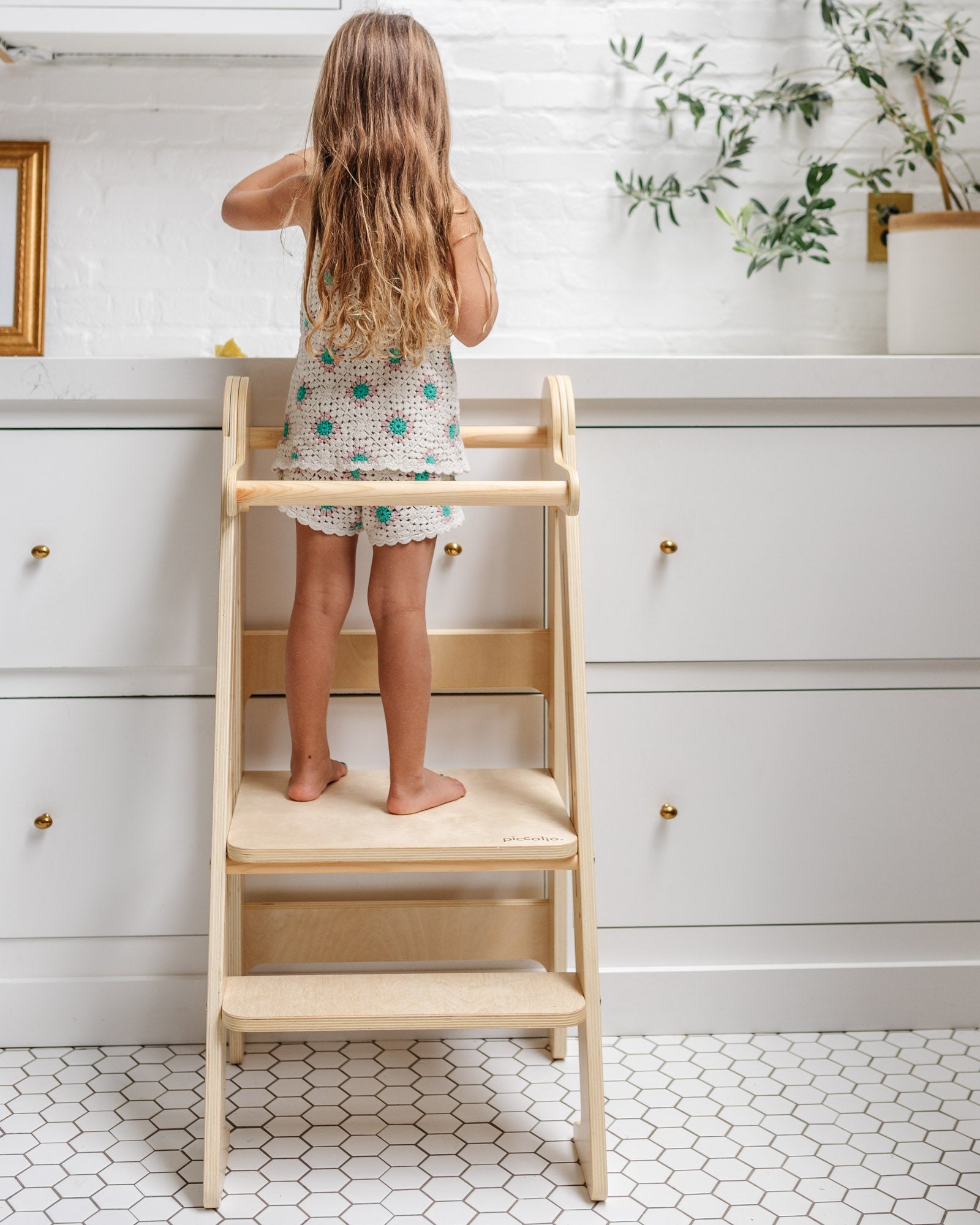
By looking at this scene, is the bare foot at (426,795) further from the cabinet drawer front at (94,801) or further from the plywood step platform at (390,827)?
the cabinet drawer front at (94,801)

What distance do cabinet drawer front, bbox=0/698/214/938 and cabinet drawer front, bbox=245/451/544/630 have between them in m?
0.17

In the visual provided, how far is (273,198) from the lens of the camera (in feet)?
3.89

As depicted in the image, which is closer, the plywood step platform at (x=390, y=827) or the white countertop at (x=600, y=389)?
the plywood step platform at (x=390, y=827)

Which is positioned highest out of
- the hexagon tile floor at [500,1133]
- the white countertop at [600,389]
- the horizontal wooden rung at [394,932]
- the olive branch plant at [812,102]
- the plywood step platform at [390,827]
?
the olive branch plant at [812,102]

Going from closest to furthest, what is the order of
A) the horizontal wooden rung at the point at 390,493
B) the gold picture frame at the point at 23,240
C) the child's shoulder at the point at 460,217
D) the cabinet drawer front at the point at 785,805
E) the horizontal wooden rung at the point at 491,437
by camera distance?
the horizontal wooden rung at the point at 390,493, the child's shoulder at the point at 460,217, the horizontal wooden rung at the point at 491,437, the cabinet drawer front at the point at 785,805, the gold picture frame at the point at 23,240

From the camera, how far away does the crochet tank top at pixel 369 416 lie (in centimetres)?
116

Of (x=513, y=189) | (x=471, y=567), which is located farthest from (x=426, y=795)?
(x=513, y=189)

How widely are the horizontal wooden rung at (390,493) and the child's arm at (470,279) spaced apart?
0.21 meters

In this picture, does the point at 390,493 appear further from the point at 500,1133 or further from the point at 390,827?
the point at 500,1133

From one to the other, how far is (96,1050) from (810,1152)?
2.84 ft

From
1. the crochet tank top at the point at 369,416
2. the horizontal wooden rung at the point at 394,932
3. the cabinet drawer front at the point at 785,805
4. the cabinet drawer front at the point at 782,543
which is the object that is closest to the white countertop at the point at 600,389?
the cabinet drawer front at the point at 782,543

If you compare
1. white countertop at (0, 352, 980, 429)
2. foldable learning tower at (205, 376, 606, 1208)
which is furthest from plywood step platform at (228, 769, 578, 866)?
white countertop at (0, 352, 980, 429)

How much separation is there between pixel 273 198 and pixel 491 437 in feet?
1.16

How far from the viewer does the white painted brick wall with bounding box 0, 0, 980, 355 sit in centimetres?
171
